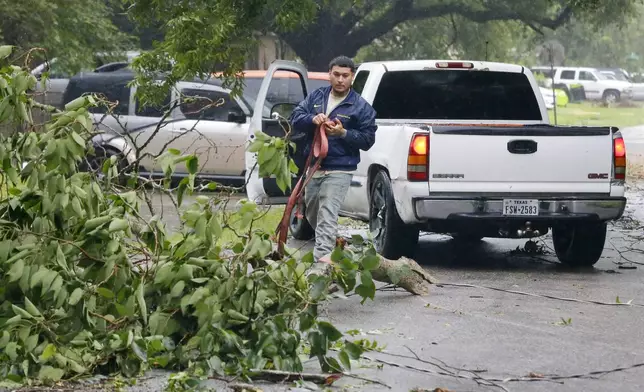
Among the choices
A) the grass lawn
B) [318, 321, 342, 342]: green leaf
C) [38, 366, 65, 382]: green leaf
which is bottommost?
the grass lawn

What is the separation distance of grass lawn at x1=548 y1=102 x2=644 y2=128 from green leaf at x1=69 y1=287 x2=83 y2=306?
38.7 m

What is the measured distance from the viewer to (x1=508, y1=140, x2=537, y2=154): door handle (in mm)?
11289

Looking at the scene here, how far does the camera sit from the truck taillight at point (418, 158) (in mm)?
11156

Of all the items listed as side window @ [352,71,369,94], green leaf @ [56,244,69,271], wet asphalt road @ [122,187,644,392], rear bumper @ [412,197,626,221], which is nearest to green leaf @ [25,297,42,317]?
green leaf @ [56,244,69,271]

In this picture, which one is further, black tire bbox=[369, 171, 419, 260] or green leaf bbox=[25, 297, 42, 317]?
→ black tire bbox=[369, 171, 419, 260]

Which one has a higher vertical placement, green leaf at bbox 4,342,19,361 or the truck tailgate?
the truck tailgate

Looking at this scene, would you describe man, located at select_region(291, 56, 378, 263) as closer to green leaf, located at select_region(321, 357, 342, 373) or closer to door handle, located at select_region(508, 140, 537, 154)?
door handle, located at select_region(508, 140, 537, 154)

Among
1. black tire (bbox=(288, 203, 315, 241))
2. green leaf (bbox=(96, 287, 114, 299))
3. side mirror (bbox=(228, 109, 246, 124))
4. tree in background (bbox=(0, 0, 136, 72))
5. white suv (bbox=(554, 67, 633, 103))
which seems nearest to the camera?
green leaf (bbox=(96, 287, 114, 299))

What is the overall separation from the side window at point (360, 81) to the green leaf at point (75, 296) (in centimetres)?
666

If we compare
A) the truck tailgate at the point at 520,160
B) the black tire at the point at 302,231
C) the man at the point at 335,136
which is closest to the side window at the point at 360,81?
the black tire at the point at 302,231

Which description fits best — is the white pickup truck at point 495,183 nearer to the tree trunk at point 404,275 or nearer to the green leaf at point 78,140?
the tree trunk at point 404,275

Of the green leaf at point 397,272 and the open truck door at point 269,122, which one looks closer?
the green leaf at point 397,272

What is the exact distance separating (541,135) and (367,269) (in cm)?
428

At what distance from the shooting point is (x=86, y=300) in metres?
6.86
